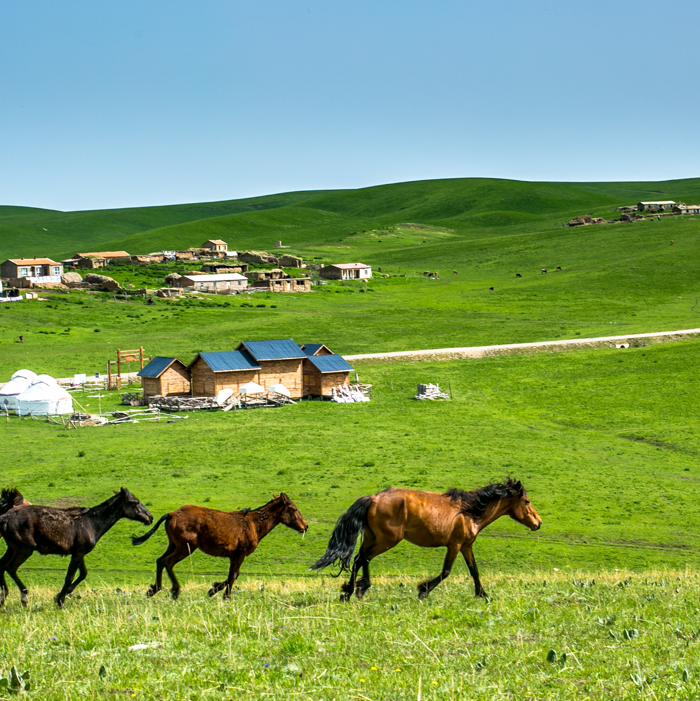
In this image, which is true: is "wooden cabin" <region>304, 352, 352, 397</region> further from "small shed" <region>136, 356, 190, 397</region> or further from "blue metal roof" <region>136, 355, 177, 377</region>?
"blue metal roof" <region>136, 355, 177, 377</region>

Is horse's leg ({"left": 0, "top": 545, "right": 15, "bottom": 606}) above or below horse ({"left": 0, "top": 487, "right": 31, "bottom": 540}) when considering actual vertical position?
below

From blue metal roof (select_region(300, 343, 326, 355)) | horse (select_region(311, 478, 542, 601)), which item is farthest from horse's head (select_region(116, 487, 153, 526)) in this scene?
blue metal roof (select_region(300, 343, 326, 355))

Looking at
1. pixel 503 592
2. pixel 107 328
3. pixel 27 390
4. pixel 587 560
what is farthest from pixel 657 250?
pixel 503 592

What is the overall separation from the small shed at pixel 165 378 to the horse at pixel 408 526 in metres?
40.9

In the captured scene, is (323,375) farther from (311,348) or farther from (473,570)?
(473,570)

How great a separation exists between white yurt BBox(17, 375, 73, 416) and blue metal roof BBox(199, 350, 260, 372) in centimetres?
859

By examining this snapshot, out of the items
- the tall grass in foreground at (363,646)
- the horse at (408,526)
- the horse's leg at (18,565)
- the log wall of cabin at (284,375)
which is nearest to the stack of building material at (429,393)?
the log wall of cabin at (284,375)

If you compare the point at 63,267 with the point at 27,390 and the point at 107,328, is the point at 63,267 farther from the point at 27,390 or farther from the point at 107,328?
the point at 27,390

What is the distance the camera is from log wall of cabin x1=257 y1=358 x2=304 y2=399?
2158 inches

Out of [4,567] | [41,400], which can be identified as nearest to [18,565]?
[4,567]

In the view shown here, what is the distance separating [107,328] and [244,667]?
253 feet

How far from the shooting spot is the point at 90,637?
10.3m

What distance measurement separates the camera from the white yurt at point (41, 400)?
4850cm

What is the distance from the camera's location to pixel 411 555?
24.6 m
